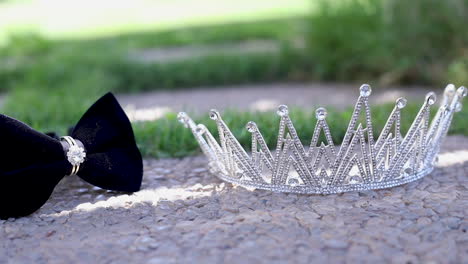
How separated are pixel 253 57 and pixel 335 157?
3436 mm

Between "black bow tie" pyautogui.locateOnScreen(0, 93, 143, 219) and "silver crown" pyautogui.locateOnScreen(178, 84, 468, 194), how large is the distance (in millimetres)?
285

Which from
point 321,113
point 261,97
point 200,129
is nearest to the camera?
point 321,113

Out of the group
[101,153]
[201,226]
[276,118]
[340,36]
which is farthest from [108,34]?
[201,226]

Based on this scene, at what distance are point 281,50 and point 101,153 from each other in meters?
3.40

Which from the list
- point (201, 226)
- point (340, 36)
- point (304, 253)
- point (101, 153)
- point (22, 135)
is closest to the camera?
point (304, 253)

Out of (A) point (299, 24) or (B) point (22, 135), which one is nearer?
(B) point (22, 135)

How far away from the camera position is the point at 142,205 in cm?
196

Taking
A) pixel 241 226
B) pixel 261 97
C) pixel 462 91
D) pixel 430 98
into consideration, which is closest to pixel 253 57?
pixel 261 97

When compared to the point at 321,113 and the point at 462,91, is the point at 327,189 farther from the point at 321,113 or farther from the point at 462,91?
the point at 462,91

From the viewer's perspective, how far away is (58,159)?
6.49 ft

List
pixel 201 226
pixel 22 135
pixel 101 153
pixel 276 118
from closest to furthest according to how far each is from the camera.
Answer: pixel 201 226
pixel 22 135
pixel 101 153
pixel 276 118

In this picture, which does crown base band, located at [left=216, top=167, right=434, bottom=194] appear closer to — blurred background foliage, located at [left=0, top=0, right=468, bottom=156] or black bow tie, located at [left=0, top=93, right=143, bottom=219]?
black bow tie, located at [left=0, top=93, right=143, bottom=219]

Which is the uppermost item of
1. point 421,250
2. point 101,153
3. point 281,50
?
point 281,50

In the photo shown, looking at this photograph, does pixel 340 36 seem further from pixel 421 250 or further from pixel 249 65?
pixel 421 250
